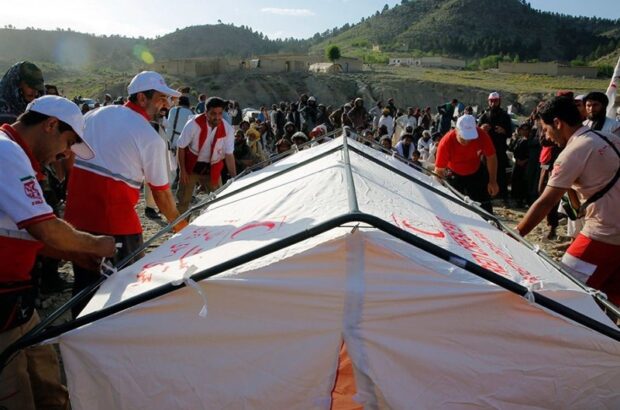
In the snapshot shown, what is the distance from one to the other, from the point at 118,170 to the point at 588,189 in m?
3.06

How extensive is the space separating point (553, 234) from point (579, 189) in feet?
14.3

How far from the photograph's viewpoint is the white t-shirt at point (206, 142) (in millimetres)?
5734

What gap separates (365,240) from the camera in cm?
181

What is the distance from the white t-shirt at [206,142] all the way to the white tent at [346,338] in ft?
13.1

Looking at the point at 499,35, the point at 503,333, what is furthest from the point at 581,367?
the point at 499,35

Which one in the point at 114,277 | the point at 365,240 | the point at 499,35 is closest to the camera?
the point at 365,240

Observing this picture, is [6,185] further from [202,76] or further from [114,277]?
[202,76]

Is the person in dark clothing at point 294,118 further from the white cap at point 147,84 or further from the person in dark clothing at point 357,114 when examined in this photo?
the white cap at point 147,84

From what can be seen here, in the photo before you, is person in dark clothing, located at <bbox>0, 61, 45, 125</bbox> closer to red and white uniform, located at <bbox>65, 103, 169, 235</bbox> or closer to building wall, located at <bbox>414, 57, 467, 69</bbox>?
red and white uniform, located at <bbox>65, 103, 169, 235</bbox>

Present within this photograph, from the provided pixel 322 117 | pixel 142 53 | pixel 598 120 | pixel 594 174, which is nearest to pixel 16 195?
pixel 594 174

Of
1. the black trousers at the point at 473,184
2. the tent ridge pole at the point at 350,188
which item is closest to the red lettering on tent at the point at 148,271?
the tent ridge pole at the point at 350,188

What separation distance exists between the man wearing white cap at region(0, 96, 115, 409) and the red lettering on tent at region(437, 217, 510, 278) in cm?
164

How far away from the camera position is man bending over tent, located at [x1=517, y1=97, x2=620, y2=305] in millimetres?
3154

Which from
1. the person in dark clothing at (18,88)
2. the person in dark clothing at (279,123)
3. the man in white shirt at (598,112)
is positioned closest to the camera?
the person in dark clothing at (18,88)
